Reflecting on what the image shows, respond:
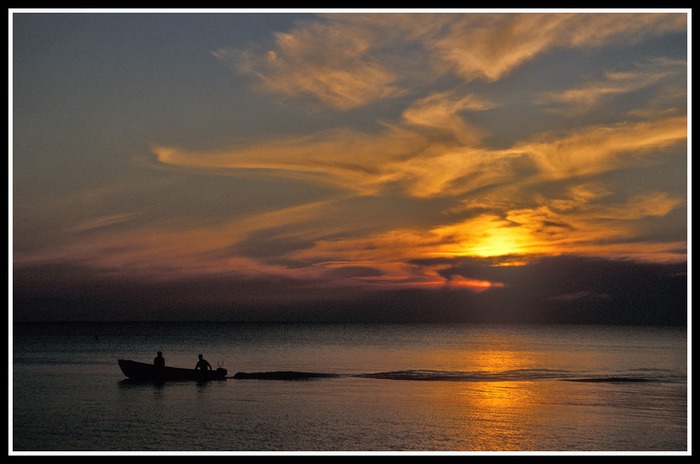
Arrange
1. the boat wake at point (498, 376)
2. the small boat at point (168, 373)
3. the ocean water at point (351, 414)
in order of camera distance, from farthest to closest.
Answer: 1. the boat wake at point (498, 376)
2. the small boat at point (168, 373)
3. the ocean water at point (351, 414)

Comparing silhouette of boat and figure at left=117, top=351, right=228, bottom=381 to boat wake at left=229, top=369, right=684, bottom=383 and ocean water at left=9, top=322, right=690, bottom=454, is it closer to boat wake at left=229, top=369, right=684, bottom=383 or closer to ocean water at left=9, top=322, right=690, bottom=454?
A: ocean water at left=9, top=322, right=690, bottom=454

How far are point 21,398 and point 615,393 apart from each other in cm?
2636

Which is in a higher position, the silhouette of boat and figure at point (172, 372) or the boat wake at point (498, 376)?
the silhouette of boat and figure at point (172, 372)

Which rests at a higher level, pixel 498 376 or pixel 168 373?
pixel 168 373

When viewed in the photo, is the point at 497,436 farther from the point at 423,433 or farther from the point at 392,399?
the point at 392,399

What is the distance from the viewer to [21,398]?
33688 millimetres

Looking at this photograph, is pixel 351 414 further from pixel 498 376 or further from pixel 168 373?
pixel 498 376

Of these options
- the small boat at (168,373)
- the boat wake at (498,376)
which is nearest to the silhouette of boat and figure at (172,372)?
the small boat at (168,373)

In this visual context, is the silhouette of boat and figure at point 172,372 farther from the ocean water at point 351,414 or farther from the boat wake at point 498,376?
the boat wake at point 498,376

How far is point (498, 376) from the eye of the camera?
48.2 metres

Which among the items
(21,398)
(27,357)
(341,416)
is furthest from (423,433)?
(27,357)

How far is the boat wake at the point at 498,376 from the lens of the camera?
41562 millimetres

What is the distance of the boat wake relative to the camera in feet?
136

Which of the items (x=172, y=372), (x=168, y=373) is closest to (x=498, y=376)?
(x=172, y=372)
